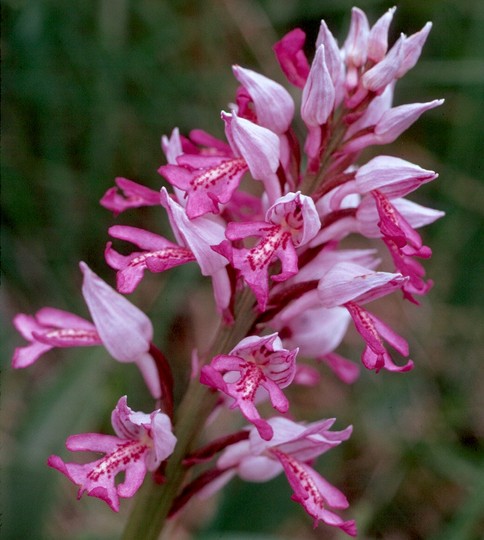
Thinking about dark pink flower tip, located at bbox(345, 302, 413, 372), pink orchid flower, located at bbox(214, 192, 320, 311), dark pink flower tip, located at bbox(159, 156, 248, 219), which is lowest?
dark pink flower tip, located at bbox(345, 302, 413, 372)

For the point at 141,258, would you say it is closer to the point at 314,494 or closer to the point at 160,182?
the point at 314,494

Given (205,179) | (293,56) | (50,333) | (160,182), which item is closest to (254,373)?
(205,179)

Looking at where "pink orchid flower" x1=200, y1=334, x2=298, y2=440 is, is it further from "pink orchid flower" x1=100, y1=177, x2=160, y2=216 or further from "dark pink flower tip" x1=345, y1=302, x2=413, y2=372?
"pink orchid flower" x1=100, y1=177, x2=160, y2=216

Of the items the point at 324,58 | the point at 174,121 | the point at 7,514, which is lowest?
the point at 7,514

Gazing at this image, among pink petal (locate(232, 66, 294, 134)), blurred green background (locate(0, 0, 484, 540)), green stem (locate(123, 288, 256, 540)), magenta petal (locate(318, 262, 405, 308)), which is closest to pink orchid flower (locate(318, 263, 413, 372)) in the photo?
magenta petal (locate(318, 262, 405, 308))

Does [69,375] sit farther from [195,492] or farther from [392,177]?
[392,177]

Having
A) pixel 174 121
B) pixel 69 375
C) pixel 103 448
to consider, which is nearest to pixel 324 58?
pixel 103 448

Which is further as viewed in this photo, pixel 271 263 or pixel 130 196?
pixel 130 196
